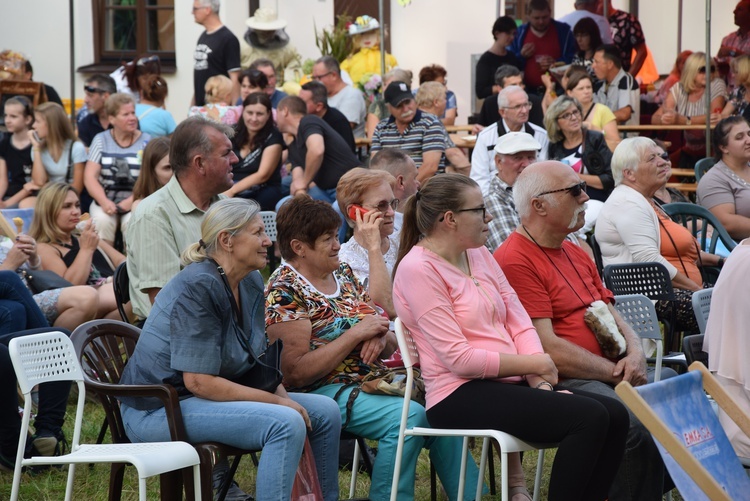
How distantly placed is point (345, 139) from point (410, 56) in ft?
18.7

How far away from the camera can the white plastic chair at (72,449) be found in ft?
11.2

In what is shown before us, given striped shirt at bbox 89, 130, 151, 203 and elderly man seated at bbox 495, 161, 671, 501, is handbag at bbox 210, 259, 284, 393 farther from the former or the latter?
striped shirt at bbox 89, 130, 151, 203

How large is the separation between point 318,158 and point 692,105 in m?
4.22

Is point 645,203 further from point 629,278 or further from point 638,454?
point 638,454

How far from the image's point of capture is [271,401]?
375cm

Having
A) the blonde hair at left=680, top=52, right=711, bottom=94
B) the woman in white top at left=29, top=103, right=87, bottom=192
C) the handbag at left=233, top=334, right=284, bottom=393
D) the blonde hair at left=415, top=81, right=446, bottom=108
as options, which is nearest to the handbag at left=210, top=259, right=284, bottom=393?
the handbag at left=233, top=334, right=284, bottom=393

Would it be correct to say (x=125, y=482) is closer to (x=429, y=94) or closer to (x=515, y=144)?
(x=515, y=144)

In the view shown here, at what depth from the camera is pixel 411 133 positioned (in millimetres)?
8789

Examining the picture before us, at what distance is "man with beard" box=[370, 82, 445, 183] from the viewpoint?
8.61m

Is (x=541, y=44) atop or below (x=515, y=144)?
atop

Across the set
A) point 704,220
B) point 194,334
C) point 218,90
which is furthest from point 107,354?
point 218,90

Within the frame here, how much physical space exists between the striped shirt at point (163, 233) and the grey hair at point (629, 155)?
255 centimetres

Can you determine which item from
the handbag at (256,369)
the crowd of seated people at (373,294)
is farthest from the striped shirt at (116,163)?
the handbag at (256,369)

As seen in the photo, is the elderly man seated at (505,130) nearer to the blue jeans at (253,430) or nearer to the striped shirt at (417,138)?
the striped shirt at (417,138)
